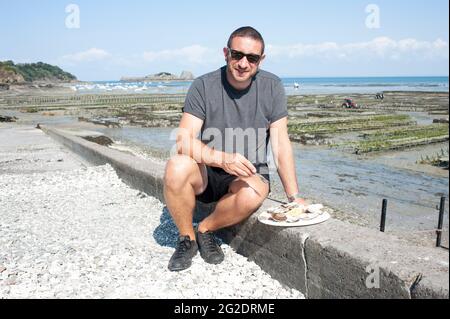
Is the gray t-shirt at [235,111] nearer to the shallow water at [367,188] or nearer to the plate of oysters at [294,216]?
the plate of oysters at [294,216]

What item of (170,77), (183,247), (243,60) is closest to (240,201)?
(183,247)

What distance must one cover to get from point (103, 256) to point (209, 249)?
31.6 inches

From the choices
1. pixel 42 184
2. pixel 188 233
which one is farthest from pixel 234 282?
pixel 42 184

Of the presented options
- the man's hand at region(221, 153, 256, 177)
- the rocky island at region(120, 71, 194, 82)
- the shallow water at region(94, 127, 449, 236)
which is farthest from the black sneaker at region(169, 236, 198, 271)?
the rocky island at region(120, 71, 194, 82)

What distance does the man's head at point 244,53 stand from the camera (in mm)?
3039

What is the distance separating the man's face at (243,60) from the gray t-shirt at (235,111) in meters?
0.14

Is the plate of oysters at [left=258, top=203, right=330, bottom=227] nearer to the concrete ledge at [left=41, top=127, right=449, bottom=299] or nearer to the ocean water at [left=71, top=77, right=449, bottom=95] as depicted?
the concrete ledge at [left=41, top=127, right=449, bottom=299]

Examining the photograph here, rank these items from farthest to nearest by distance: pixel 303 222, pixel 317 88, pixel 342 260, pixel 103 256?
pixel 317 88 < pixel 103 256 < pixel 303 222 < pixel 342 260

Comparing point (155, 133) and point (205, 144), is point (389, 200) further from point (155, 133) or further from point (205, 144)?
point (155, 133)

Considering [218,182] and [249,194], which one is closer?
[249,194]

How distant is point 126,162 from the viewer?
6.11 meters

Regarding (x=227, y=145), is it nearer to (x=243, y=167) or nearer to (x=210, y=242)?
(x=243, y=167)

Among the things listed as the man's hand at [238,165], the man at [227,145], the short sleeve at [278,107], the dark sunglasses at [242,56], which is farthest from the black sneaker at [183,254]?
the dark sunglasses at [242,56]

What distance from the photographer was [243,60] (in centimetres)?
305
